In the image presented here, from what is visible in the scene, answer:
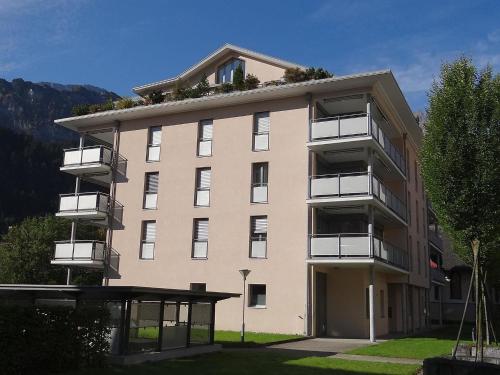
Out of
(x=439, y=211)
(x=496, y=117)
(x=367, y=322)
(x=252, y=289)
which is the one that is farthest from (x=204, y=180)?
(x=496, y=117)

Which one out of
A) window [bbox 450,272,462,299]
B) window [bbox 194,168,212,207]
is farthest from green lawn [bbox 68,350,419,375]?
window [bbox 450,272,462,299]

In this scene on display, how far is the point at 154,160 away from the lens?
31453mm

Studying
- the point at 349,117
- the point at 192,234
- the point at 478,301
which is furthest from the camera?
the point at 192,234

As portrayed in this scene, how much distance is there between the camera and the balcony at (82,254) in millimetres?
30594

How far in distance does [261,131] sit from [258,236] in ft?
18.2

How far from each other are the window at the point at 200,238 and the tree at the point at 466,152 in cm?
1298

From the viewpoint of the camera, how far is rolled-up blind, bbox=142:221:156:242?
30484 millimetres

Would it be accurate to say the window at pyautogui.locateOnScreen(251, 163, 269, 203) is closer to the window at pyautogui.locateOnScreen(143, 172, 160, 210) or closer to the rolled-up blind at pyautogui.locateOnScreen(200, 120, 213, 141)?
the rolled-up blind at pyautogui.locateOnScreen(200, 120, 213, 141)

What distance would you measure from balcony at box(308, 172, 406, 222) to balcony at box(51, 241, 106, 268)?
1247 centimetres

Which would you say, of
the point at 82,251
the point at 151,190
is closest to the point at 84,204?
the point at 82,251

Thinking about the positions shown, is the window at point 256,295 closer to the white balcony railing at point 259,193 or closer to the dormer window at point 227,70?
the white balcony railing at point 259,193

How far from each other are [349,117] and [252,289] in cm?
961

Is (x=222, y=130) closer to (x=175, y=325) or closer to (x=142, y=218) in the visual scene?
(x=142, y=218)

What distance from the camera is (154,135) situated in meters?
32.1
